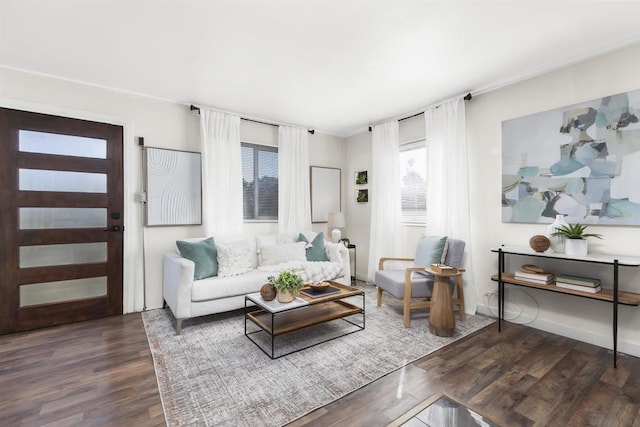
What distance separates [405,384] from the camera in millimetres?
1970

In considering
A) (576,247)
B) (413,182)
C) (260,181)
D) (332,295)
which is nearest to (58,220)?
(260,181)

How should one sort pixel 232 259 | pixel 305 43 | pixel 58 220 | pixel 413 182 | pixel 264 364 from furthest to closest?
pixel 413 182 < pixel 232 259 < pixel 58 220 < pixel 305 43 < pixel 264 364

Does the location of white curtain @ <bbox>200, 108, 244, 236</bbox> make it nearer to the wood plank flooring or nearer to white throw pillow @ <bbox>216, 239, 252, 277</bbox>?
white throw pillow @ <bbox>216, 239, 252, 277</bbox>

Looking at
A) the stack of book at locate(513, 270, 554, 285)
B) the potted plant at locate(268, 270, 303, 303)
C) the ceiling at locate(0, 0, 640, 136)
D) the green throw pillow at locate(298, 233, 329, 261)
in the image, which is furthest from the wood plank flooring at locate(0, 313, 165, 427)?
the stack of book at locate(513, 270, 554, 285)

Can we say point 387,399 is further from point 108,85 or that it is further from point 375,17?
point 108,85

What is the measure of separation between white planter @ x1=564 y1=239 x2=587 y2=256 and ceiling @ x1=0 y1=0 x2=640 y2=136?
5.50 ft

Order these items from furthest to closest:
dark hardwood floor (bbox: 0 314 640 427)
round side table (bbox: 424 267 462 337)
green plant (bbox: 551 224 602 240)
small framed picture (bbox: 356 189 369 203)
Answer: small framed picture (bbox: 356 189 369 203) → round side table (bbox: 424 267 462 337) → green plant (bbox: 551 224 602 240) → dark hardwood floor (bbox: 0 314 640 427)

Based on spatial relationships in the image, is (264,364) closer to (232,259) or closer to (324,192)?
(232,259)

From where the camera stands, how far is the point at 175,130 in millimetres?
3656

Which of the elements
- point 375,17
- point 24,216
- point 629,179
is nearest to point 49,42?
point 24,216

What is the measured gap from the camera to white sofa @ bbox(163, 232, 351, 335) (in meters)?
2.83

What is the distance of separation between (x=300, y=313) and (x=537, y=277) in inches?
87.8

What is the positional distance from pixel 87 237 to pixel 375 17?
3.58 metres

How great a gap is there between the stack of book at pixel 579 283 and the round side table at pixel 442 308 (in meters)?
0.83
